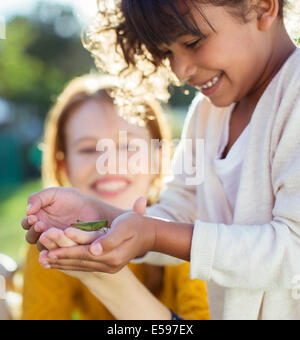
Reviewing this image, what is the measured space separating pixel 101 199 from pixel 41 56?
26561 mm

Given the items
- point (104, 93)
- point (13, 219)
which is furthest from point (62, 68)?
point (104, 93)

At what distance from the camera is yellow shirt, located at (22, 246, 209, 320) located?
7.63ft

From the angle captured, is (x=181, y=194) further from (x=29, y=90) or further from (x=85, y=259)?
(x=29, y=90)

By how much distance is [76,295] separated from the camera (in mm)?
2523

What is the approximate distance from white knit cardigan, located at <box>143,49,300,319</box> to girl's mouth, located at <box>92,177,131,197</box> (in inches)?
24.8

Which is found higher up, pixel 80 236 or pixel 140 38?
pixel 140 38

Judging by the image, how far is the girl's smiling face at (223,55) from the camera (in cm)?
186

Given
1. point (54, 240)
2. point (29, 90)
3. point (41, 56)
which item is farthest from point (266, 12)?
point (41, 56)

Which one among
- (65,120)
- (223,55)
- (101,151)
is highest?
(223,55)

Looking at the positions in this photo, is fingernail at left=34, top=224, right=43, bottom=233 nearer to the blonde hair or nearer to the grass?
the blonde hair

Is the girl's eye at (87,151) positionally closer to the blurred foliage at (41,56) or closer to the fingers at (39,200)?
the fingers at (39,200)

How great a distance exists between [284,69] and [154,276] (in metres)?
1.24

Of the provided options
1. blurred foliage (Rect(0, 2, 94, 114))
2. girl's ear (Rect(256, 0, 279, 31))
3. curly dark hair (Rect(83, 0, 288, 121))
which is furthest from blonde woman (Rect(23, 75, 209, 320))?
blurred foliage (Rect(0, 2, 94, 114))

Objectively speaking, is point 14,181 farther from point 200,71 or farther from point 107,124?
point 200,71
